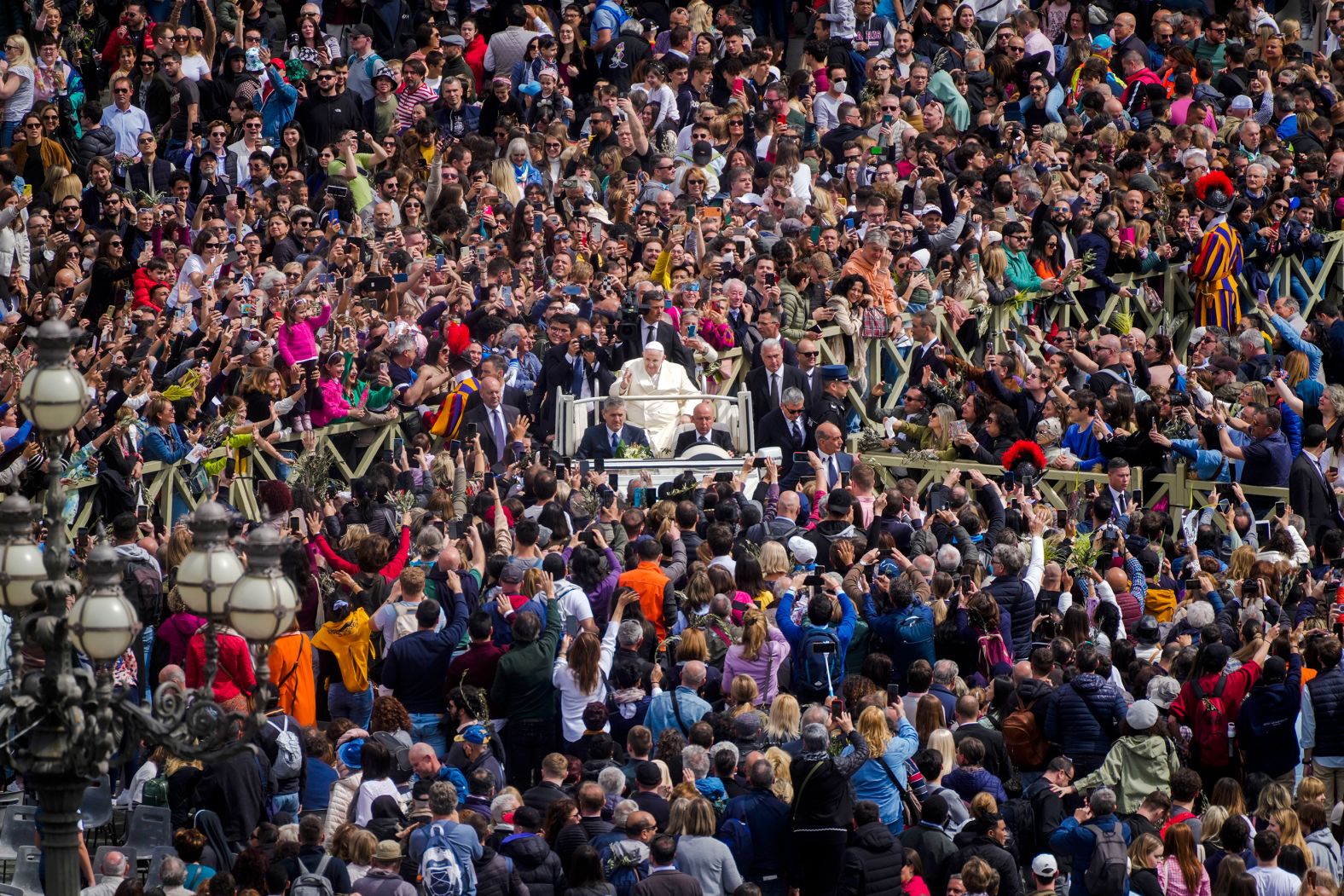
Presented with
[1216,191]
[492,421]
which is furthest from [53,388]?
[1216,191]

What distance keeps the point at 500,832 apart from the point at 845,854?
1882 mm

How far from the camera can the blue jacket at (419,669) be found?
1489 cm

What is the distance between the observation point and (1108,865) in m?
13.2

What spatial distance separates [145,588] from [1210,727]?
669 cm

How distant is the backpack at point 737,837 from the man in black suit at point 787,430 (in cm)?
711

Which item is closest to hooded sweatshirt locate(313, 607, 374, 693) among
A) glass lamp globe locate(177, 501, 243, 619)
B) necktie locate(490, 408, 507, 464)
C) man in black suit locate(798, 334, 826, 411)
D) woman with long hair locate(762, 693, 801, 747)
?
woman with long hair locate(762, 693, 801, 747)

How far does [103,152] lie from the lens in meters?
23.7

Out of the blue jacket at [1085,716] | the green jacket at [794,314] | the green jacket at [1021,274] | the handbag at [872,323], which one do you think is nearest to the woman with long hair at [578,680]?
the blue jacket at [1085,716]

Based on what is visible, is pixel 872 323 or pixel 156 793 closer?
pixel 156 793

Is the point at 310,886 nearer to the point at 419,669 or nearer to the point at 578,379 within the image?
the point at 419,669

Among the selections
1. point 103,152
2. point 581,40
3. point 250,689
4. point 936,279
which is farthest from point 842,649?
point 581,40

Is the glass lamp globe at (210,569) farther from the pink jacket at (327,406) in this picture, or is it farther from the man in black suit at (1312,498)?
the man in black suit at (1312,498)

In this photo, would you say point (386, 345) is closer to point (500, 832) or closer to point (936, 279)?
point (936, 279)

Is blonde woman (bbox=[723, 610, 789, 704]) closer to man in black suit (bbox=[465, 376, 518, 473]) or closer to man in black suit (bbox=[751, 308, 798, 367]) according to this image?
man in black suit (bbox=[465, 376, 518, 473])
